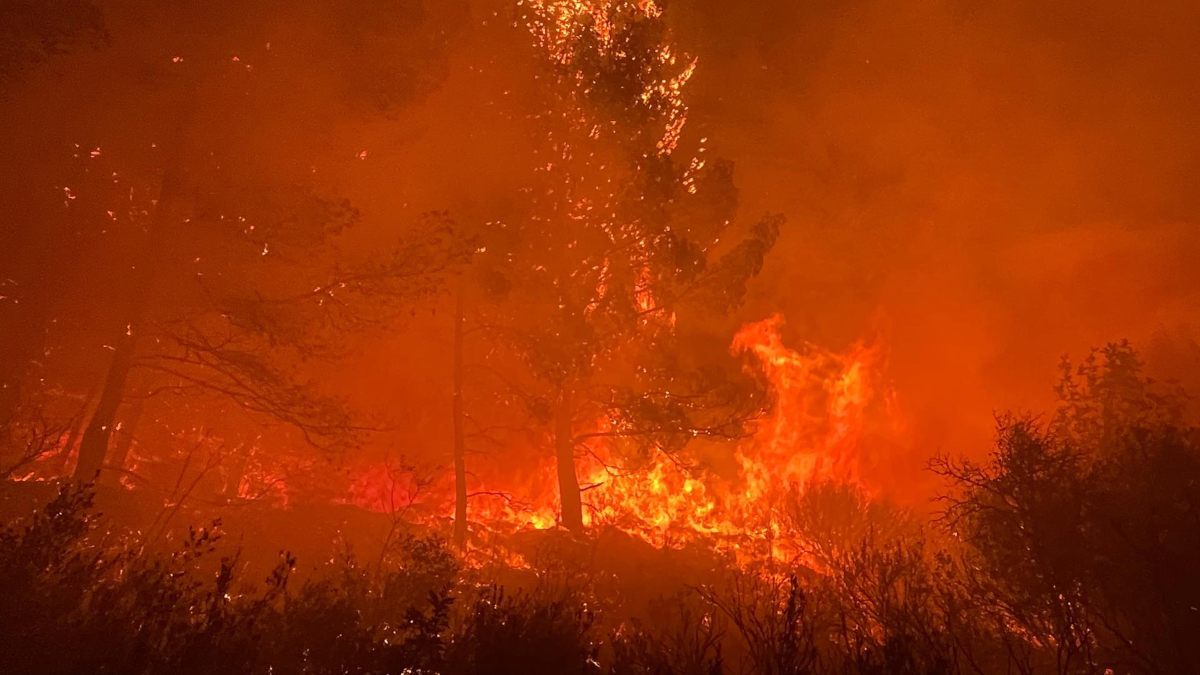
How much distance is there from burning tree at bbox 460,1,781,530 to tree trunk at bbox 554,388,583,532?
0.03m

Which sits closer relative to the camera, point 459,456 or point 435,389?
point 459,456

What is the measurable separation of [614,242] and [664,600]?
7.83 meters

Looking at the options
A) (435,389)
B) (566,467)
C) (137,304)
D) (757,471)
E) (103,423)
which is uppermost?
(435,389)

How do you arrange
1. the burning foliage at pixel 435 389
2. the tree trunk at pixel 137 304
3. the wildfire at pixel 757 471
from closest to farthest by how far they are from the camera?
the burning foliage at pixel 435 389
the tree trunk at pixel 137 304
the wildfire at pixel 757 471

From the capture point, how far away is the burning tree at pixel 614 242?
14422mm

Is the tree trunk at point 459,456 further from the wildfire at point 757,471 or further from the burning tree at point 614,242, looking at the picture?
the wildfire at point 757,471

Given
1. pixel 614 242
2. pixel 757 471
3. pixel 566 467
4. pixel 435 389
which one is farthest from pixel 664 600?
pixel 757 471

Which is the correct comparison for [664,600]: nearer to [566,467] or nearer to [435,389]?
[566,467]

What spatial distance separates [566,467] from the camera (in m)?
15.4

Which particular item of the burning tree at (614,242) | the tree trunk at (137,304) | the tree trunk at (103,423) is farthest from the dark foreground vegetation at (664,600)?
the burning tree at (614,242)

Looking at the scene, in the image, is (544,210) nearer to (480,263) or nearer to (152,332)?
(480,263)

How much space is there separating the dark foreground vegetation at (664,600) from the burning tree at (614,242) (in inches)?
129

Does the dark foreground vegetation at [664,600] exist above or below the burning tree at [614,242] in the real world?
below

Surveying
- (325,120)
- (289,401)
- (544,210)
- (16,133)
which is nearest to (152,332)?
(289,401)
